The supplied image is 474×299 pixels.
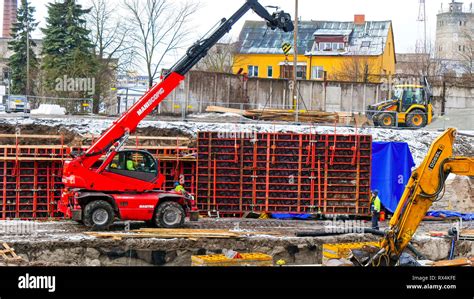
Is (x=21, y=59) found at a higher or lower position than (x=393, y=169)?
higher

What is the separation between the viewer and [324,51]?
58.3 meters

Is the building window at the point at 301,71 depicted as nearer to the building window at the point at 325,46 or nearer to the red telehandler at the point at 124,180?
the building window at the point at 325,46

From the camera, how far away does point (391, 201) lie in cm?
2597

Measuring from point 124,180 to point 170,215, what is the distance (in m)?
1.71

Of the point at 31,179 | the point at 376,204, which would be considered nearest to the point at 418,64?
the point at 376,204

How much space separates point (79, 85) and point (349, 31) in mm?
26835

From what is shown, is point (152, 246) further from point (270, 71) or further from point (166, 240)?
point (270, 71)

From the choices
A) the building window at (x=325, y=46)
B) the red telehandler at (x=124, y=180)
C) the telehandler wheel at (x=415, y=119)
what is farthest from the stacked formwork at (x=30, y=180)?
the building window at (x=325, y=46)

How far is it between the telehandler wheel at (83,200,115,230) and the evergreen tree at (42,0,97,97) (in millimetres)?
21719

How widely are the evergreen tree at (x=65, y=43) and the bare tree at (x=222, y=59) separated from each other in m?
10.2

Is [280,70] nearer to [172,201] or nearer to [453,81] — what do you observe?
[453,81]

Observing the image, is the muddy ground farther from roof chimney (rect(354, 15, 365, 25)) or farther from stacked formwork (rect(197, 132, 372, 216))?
roof chimney (rect(354, 15, 365, 25))

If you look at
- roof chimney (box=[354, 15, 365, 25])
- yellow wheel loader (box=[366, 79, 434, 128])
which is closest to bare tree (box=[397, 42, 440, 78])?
roof chimney (box=[354, 15, 365, 25])

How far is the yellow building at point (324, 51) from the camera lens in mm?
56781
